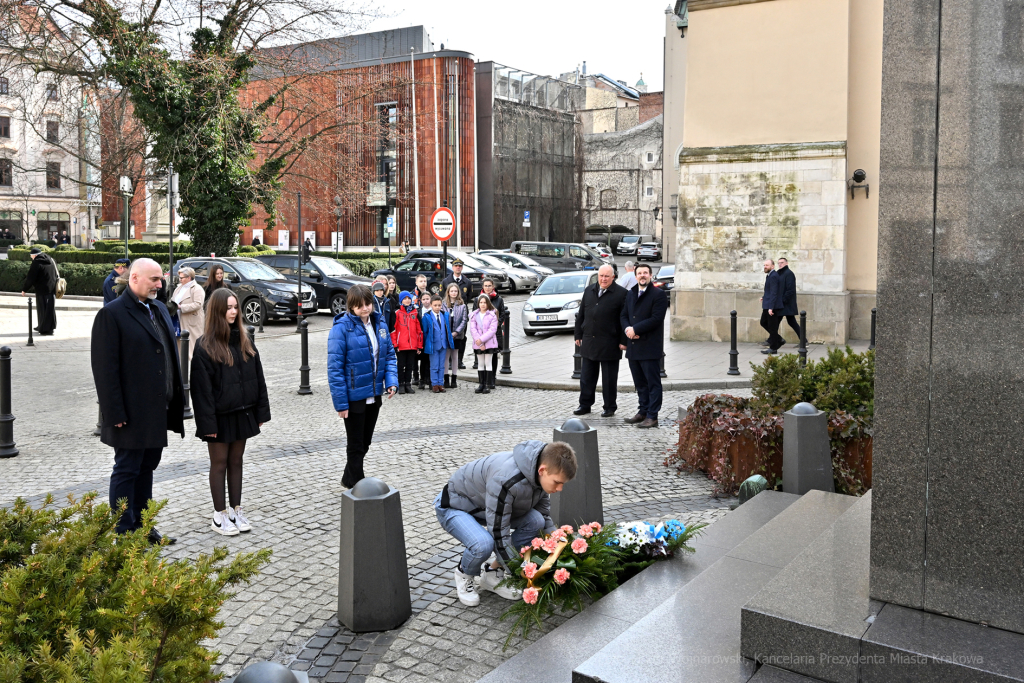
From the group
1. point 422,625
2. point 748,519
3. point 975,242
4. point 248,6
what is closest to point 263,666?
point 422,625

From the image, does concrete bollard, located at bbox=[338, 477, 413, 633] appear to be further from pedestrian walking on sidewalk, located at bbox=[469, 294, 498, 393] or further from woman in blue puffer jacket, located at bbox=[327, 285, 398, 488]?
pedestrian walking on sidewalk, located at bbox=[469, 294, 498, 393]

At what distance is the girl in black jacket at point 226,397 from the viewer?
6340mm

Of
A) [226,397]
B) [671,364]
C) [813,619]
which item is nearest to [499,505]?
[813,619]

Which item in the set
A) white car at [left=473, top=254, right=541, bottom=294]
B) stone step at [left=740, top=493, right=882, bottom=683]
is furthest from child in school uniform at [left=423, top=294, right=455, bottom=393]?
white car at [left=473, top=254, right=541, bottom=294]

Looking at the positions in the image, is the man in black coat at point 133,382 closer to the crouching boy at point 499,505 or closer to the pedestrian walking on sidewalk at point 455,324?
the crouching boy at point 499,505

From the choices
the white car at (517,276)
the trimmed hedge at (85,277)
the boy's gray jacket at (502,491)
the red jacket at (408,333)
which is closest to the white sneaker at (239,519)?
the boy's gray jacket at (502,491)

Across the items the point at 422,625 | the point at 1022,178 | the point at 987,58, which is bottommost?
the point at 422,625

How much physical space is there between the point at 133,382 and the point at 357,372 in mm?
1928

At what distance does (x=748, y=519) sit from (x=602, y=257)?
119 feet

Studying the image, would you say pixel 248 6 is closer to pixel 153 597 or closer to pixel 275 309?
pixel 275 309

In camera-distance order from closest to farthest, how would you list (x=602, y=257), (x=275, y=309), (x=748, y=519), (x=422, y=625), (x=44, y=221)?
(x=422, y=625), (x=748, y=519), (x=275, y=309), (x=602, y=257), (x=44, y=221)

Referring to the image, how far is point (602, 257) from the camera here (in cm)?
4200

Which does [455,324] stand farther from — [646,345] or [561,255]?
[561,255]

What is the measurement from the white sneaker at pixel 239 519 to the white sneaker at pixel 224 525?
3 centimetres
